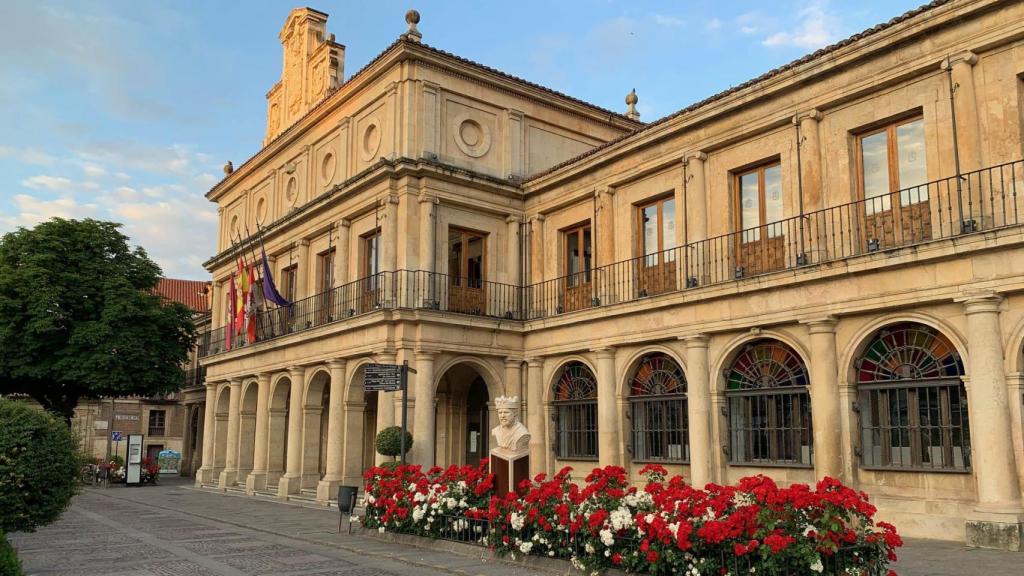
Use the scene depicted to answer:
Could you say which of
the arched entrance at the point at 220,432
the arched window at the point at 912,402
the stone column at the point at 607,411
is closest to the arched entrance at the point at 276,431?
the arched entrance at the point at 220,432

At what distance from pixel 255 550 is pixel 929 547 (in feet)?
32.2

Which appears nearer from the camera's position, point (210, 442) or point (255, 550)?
point (255, 550)

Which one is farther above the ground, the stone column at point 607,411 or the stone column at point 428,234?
the stone column at point 428,234

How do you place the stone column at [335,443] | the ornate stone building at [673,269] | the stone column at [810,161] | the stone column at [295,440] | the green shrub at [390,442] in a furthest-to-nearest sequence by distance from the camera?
the stone column at [295,440]
the stone column at [335,443]
the green shrub at [390,442]
the stone column at [810,161]
the ornate stone building at [673,269]

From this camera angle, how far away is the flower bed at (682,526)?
811 cm

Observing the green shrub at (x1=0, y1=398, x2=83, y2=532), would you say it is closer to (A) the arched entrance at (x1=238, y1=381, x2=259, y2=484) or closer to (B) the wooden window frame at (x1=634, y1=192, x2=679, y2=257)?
(B) the wooden window frame at (x1=634, y1=192, x2=679, y2=257)

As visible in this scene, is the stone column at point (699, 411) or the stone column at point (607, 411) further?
the stone column at point (607, 411)

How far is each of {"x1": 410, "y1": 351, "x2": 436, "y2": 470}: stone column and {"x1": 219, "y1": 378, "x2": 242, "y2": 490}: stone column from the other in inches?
412

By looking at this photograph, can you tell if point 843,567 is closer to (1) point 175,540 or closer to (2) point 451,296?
(1) point 175,540

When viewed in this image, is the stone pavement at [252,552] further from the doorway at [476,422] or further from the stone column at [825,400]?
the doorway at [476,422]

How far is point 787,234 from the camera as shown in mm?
15500

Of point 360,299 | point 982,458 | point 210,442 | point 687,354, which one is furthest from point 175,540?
point 210,442

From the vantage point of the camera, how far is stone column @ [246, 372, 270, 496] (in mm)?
25281

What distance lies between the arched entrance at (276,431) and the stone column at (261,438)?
102mm
